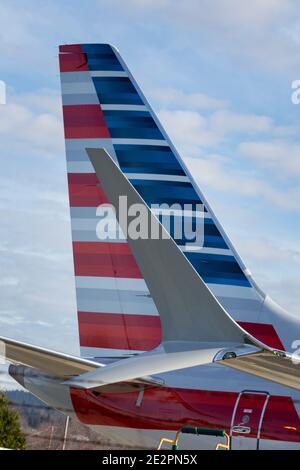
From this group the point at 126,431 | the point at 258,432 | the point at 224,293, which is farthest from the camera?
the point at 224,293

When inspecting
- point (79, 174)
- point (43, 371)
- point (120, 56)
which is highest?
point (120, 56)

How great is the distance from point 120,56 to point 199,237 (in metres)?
3.39

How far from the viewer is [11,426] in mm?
5445

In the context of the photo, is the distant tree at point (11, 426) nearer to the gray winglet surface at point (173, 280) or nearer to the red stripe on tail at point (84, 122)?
the gray winglet surface at point (173, 280)

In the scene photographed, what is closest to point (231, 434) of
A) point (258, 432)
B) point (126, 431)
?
point (258, 432)

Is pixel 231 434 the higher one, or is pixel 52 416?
pixel 52 416

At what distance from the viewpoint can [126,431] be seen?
9.37 metres

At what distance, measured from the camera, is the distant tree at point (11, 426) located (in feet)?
17.5

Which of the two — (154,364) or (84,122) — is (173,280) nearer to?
(154,364)

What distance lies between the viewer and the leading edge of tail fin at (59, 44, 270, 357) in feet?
37.3

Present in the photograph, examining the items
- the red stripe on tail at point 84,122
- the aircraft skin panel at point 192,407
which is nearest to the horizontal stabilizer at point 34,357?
the aircraft skin panel at point 192,407

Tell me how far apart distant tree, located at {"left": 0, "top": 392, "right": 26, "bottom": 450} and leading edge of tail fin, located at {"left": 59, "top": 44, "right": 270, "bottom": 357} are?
5731mm

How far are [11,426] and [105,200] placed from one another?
6.86m
